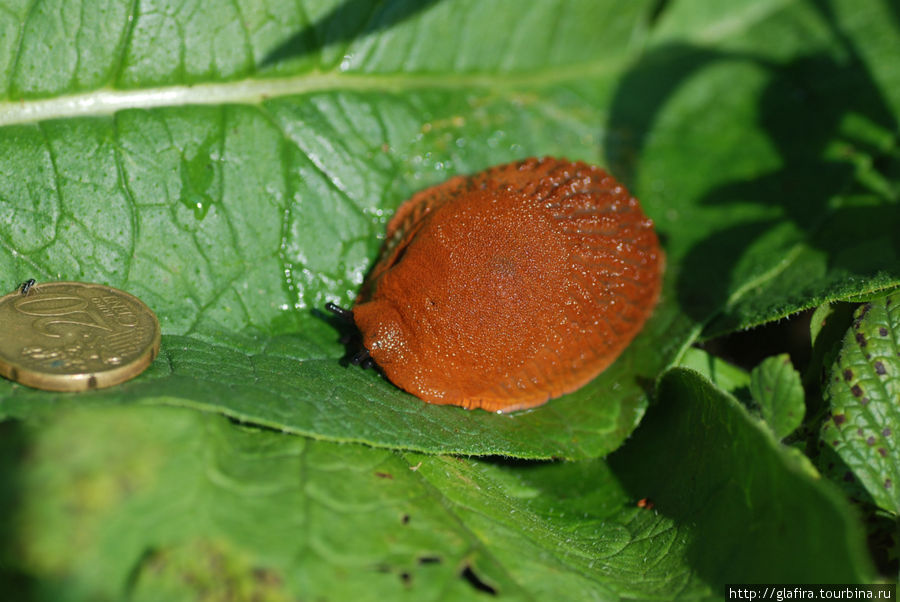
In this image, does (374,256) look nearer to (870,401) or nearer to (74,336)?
(74,336)

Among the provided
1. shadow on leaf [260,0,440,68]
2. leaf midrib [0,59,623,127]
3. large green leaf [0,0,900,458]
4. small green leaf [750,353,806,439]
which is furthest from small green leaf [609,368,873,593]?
shadow on leaf [260,0,440,68]

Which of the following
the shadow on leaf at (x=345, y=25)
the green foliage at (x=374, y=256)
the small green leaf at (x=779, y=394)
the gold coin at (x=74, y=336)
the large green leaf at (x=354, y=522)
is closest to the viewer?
the large green leaf at (x=354, y=522)

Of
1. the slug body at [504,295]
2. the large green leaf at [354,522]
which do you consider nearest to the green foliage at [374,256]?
the large green leaf at [354,522]

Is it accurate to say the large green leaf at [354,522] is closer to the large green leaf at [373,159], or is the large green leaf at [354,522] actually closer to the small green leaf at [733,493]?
the small green leaf at [733,493]

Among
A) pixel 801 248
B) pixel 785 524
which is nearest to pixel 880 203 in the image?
pixel 801 248

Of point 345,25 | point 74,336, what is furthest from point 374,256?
point 74,336

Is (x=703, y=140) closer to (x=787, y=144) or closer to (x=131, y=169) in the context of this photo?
(x=787, y=144)
